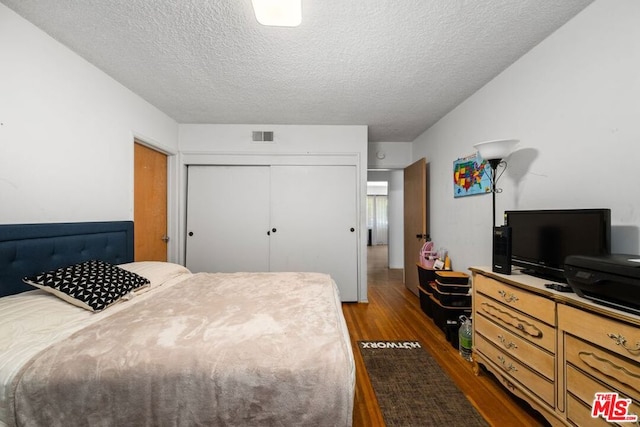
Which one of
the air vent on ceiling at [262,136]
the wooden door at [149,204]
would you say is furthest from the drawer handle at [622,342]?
the wooden door at [149,204]

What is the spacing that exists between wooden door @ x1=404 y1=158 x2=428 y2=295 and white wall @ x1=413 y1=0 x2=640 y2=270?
891mm

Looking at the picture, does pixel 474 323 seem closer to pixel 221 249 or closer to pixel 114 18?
pixel 221 249

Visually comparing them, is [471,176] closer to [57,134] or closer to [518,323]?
[518,323]

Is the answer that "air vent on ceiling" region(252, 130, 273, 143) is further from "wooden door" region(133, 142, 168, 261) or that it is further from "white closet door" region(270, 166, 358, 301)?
"wooden door" region(133, 142, 168, 261)

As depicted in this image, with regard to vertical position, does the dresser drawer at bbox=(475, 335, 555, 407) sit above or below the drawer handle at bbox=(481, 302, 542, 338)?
below

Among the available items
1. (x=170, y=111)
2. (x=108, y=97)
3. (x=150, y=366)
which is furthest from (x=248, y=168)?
(x=150, y=366)

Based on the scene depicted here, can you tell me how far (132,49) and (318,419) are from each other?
8.59 feet

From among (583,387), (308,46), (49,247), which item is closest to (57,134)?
(49,247)

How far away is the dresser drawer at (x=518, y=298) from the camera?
125cm

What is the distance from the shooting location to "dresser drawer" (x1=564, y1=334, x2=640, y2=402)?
913 mm

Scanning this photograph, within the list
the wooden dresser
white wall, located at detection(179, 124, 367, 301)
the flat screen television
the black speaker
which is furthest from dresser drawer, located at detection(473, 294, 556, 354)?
white wall, located at detection(179, 124, 367, 301)

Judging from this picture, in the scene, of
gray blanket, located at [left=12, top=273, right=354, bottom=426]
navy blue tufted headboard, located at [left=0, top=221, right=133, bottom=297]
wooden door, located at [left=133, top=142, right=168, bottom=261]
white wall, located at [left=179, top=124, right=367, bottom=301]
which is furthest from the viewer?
white wall, located at [left=179, top=124, right=367, bottom=301]

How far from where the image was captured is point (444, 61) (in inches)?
75.1

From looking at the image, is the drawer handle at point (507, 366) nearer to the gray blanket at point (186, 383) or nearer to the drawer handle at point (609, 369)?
the drawer handle at point (609, 369)
